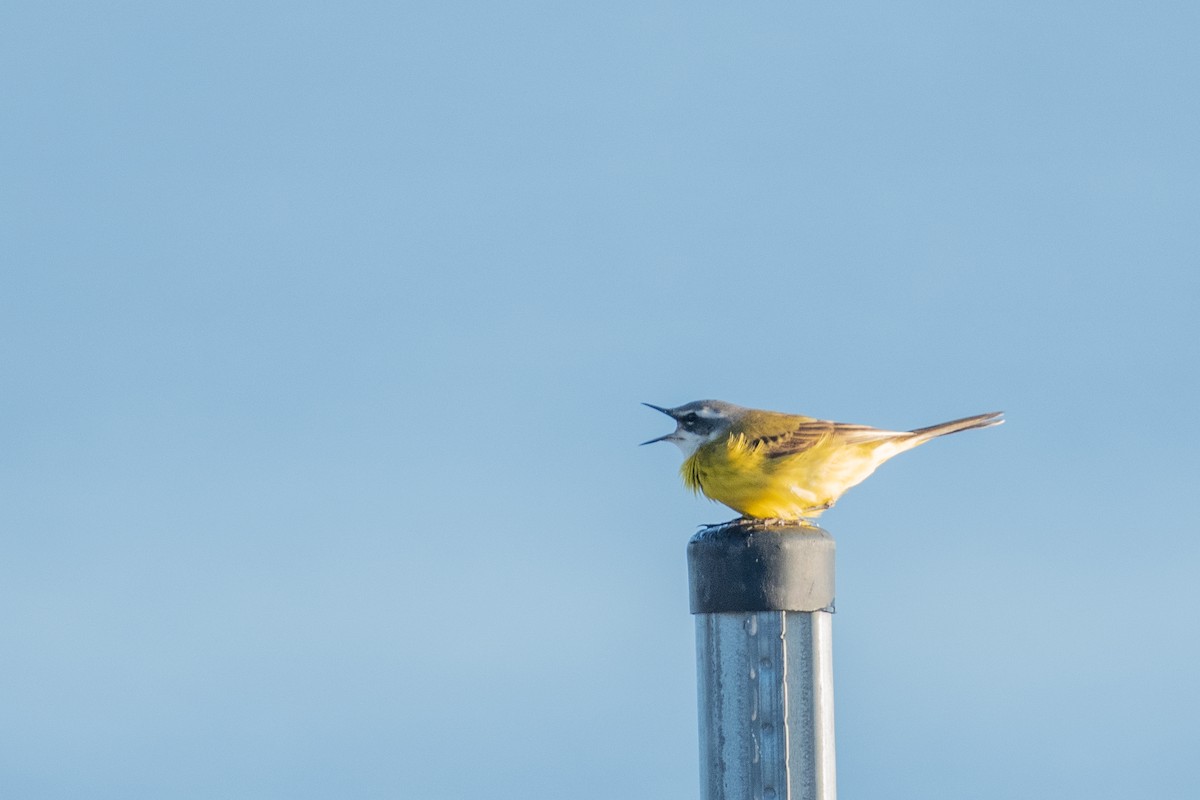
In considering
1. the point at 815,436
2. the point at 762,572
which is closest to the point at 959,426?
the point at 815,436

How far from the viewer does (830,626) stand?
19.7 ft

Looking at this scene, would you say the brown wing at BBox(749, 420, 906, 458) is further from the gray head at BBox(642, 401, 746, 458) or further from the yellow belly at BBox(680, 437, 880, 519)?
the gray head at BBox(642, 401, 746, 458)

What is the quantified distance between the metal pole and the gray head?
176 inches

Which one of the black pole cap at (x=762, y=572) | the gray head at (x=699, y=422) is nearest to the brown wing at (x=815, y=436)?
the gray head at (x=699, y=422)

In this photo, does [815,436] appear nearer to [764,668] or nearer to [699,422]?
[699,422]

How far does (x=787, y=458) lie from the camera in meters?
9.81

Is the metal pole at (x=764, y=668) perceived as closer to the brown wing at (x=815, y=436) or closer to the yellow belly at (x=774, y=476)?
the yellow belly at (x=774, y=476)

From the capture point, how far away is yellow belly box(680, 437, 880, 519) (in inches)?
383

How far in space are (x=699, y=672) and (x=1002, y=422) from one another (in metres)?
5.03

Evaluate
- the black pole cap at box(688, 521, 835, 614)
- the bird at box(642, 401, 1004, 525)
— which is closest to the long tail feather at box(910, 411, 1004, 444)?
the bird at box(642, 401, 1004, 525)

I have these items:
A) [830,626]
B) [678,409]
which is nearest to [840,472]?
[678,409]

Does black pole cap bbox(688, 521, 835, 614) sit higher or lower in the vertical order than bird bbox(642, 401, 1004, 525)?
lower

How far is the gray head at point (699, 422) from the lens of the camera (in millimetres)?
10617

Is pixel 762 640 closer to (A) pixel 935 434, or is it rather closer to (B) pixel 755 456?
(B) pixel 755 456
